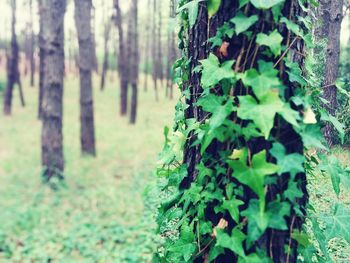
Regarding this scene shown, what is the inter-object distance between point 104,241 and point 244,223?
178 inches

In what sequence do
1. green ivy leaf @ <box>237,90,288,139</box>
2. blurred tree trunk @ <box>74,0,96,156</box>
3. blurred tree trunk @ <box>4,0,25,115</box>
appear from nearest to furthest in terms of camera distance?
green ivy leaf @ <box>237,90,288,139</box> < blurred tree trunk @ <box>74,0,96,156</box> < blurred tree trunk @ <box>4,0,25,115</box>

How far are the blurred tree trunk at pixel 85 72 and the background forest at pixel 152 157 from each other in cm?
3

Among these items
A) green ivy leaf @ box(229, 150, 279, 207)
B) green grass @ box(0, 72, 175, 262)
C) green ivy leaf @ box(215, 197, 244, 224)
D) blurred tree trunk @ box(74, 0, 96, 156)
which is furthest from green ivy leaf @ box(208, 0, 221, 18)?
blurred tree trunk @ box(74, 0, 96, 156)

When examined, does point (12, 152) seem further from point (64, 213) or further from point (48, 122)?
point (64, 213)

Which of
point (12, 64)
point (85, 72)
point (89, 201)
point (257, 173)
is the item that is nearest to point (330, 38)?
point (257, 173)

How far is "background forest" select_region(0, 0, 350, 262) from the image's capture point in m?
1.74

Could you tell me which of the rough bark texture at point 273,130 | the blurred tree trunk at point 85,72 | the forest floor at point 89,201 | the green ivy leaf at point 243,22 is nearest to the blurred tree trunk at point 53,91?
the forest floor at point 89,201

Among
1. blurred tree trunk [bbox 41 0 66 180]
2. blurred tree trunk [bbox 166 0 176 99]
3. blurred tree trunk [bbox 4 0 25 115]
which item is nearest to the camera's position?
blurred tree trunk [bbox 166 0 176 99]

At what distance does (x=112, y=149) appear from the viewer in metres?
11.7

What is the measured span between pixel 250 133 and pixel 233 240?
46 centimetres

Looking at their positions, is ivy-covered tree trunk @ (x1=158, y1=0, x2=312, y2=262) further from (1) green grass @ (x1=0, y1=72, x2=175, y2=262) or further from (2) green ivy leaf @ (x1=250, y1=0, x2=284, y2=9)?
(1) green grass @ (x1=0, y1=72, x2=175, y2=262)

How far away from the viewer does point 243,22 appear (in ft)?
5.27

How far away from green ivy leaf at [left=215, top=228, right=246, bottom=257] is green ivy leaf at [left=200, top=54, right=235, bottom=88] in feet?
2.10

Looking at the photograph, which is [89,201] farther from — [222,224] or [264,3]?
[264,3]
